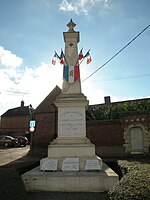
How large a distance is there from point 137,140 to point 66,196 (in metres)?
9.87

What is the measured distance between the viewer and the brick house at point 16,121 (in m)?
34.7

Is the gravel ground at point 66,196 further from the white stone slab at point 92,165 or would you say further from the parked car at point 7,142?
the parked car at point 7,142

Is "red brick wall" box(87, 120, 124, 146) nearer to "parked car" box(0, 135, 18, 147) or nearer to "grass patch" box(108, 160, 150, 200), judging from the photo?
"grass patch" box(108, 160, 150, 200)

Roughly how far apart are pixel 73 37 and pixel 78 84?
2.41 m

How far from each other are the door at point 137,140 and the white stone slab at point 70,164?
843 centimetres

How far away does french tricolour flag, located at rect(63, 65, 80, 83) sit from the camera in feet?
23.8

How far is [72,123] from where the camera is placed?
6.43 m

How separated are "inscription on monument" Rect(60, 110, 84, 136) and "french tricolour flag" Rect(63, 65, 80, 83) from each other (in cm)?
157

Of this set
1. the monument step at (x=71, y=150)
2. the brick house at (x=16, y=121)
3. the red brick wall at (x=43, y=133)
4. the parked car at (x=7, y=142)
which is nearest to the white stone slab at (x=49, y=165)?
the monument step at (x=71, y=150)

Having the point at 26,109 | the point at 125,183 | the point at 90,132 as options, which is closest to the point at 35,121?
the point at 90,132

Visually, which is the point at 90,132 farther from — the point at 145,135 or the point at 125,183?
the point at 125,183

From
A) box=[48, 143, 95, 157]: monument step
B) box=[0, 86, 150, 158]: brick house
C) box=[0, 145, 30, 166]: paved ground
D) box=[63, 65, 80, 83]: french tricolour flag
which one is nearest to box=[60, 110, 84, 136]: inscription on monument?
box=[48, 143, 95, 157]: monument step

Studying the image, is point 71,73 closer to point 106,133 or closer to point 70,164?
point 70,164

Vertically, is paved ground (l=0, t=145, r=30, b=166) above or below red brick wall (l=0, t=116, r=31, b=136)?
below
